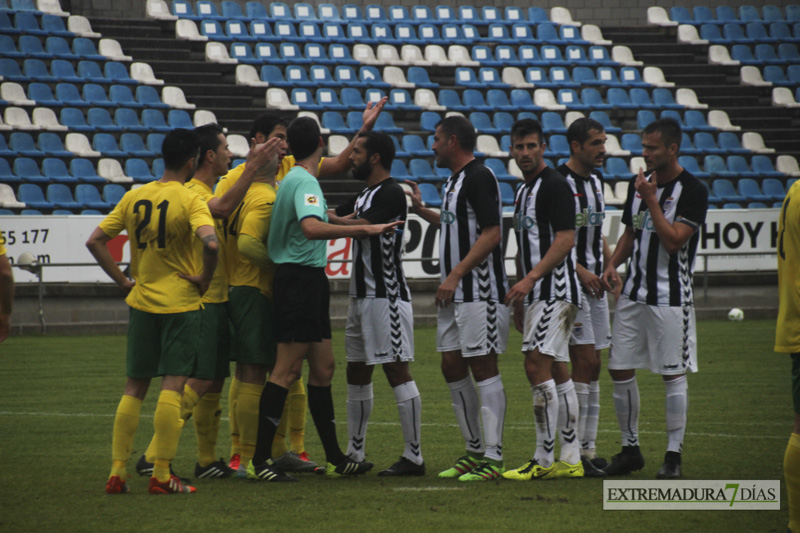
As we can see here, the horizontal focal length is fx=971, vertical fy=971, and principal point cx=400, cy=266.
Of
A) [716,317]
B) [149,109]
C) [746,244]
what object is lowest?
[716,317]

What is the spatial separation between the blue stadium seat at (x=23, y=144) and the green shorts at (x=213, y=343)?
535 inches

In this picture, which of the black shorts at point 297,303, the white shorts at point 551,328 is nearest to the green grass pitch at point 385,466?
the white shorts at point 551,328

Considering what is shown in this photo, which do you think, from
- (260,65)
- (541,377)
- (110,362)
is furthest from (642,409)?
(260,65)

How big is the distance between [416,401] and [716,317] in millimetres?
12994

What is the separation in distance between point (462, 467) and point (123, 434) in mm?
2057

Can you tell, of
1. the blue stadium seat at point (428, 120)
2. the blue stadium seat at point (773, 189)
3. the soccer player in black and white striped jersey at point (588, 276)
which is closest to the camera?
the soccer player in black and white striped jersey at point (588, 276)

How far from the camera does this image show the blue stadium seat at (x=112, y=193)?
17.7 meters

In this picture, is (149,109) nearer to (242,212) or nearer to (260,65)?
(260,65)

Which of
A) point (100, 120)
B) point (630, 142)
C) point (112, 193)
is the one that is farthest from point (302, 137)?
point (630, 142)

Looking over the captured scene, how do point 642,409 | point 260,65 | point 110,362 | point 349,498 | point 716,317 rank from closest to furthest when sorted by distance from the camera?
point 349,498
point 642,409
point 110,362
point 716,317
point 260,65

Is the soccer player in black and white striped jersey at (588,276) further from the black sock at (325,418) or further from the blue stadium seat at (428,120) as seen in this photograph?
the blue stadium seat at (428,120)

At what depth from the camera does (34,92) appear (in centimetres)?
1955

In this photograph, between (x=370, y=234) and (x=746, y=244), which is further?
(x=746, y=244)

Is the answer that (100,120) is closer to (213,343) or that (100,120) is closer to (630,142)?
(630,142)
